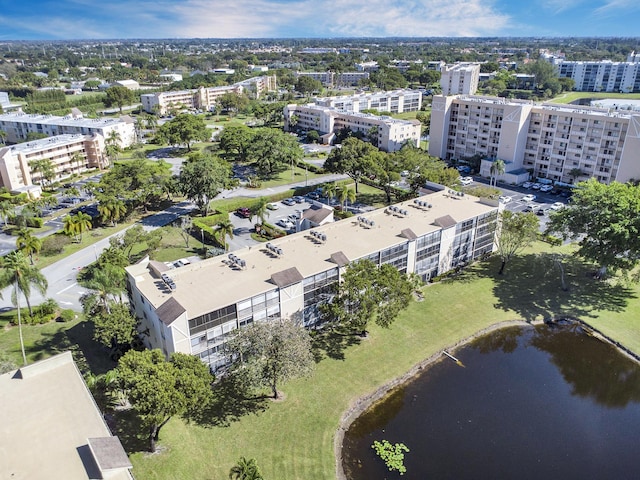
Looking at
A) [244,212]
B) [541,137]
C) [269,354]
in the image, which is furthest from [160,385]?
[541,137]

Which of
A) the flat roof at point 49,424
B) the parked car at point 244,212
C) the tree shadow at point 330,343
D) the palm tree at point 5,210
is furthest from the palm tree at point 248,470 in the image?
the palm tree at point 5,210

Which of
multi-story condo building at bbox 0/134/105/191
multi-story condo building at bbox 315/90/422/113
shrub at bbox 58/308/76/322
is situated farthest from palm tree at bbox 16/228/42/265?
multi-story condo building at bbox 315/90/422/113

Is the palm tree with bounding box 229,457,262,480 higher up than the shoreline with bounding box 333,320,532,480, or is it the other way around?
→ the palm tree with bounding box 229,457,262,480

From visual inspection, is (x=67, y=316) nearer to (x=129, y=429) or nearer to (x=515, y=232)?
(x=129, y=429)

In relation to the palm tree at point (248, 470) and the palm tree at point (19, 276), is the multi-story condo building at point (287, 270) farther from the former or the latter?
the palm tree at point (248, 470)

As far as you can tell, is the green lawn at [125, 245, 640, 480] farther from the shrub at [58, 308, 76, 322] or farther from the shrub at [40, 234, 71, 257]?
the shrub at [40, 234, 71, 257]

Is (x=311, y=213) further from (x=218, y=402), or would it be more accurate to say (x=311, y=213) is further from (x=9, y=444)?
(x=9, y=444)

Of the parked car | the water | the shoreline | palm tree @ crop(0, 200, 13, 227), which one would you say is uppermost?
palm tree @ crop(0, 200, 13, 227)
